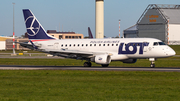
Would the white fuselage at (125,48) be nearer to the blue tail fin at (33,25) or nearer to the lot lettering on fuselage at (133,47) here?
the lot lettering on fuselage at (133,47)

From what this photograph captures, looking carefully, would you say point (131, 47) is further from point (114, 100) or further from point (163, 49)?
point (114, 100)

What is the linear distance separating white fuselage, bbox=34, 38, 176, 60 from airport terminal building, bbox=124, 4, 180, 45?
85437mm

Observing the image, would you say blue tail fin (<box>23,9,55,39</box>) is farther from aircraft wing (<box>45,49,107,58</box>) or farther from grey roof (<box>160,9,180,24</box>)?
grey roof (<box>160,9,180,24</box>)

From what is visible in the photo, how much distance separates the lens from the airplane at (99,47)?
3759cm

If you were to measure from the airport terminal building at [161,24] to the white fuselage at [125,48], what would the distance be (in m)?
85.4

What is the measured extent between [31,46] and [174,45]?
8552 cm

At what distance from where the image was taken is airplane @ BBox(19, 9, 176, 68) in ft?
123

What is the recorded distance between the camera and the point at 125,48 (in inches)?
1506

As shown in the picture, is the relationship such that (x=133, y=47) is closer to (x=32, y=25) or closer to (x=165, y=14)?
(x=32, y=25)

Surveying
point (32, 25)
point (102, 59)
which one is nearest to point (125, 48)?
point (102, 59)

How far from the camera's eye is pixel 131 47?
38.0 metres

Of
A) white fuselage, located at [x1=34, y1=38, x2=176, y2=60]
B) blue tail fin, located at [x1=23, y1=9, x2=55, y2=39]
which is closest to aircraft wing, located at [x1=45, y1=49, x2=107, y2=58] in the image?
white fuselage, located at [x1=34, y1=38, x2=176, y2=60]

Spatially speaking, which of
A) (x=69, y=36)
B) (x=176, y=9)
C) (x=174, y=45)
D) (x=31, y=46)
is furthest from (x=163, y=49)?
(x=69, y=36)

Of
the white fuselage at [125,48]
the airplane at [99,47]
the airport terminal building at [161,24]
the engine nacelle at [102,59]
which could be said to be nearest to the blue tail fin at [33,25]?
the airplane at [99,47]
